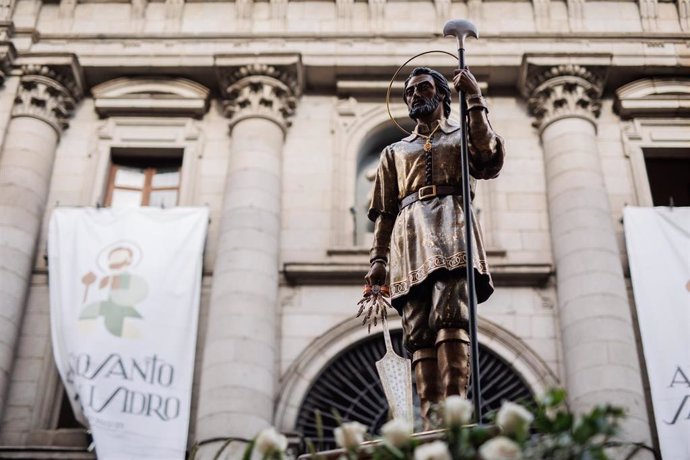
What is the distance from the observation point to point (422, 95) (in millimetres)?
7660

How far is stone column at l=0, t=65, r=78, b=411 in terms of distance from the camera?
16.6 metres

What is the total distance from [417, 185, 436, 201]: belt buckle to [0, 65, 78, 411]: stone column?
10.8m

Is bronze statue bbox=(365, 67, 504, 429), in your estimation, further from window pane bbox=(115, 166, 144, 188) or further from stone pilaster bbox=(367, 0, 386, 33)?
stone pilaster bbox=(367, 0, 386, 33)

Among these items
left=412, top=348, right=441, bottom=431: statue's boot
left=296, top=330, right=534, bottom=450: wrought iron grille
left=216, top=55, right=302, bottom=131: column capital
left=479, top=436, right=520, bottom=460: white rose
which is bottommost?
left=479, top=436, right=520, bottom=460: white rose

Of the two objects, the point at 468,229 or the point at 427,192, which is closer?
the point at 468,229

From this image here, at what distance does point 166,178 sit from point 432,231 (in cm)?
1303

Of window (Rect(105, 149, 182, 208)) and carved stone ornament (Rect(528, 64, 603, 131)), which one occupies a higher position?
carved stone ornament (Rect(528, 64, 603, 131))

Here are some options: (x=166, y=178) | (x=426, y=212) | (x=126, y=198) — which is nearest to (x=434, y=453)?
(x=426, y=212)

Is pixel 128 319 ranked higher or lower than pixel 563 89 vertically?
lower

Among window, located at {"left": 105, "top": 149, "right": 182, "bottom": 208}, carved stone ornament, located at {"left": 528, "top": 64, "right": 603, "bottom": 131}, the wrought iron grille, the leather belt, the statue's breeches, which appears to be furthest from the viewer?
window, located at {"left": 105, "top": 149, "right": 182, "bottom": 208}

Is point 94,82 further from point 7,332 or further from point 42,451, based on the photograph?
point 42,451

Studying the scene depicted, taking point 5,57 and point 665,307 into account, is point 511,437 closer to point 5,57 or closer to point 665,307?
point 665,307

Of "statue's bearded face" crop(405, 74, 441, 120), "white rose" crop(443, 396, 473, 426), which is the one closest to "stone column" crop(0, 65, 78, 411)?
"statue's bearded face" crop(405, 74, 441, 120)

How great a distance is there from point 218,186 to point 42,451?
578 centimetres
